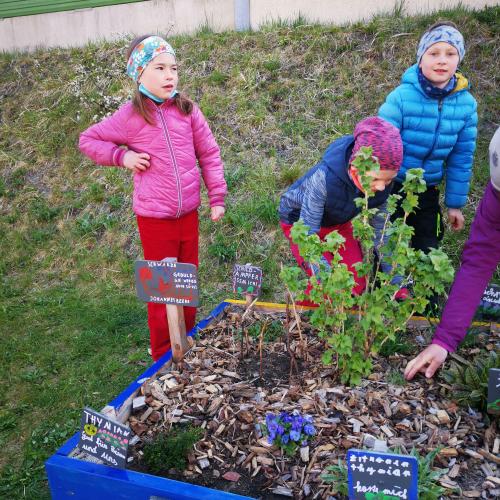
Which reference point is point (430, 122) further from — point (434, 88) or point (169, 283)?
point (169, 283)

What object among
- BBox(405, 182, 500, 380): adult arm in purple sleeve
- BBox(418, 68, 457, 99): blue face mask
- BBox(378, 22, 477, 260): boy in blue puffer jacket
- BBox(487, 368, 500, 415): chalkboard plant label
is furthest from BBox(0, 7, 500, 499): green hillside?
BBox(487, 368, 500, 415): chalkboard plant label

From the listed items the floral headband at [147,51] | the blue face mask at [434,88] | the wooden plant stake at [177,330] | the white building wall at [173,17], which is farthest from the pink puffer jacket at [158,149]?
the white building wall at [173,17]

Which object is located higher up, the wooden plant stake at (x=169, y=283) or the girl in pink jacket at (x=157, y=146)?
the girl in pink jacket at (x=157, y=146)

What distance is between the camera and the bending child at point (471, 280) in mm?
2165

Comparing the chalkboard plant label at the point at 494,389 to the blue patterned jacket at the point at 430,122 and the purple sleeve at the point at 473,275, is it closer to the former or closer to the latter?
the purple sleeve at the point at 473,275

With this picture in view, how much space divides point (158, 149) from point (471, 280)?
5.76 feet

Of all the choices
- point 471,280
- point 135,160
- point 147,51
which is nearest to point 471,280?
point 471,280

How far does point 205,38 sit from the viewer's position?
7172 mm

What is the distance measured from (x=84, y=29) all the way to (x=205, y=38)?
2.55 m

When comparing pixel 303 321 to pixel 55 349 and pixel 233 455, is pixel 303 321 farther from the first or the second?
pixel 55 349

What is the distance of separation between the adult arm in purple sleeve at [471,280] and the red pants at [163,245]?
1554 mm

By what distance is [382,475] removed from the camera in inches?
58.3

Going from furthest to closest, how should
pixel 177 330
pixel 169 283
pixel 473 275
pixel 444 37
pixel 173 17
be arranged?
pixel 173 17
pixel 444 37
pixel 177 330
pixel 169 283
pixel 473 275

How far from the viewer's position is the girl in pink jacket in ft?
9.42
